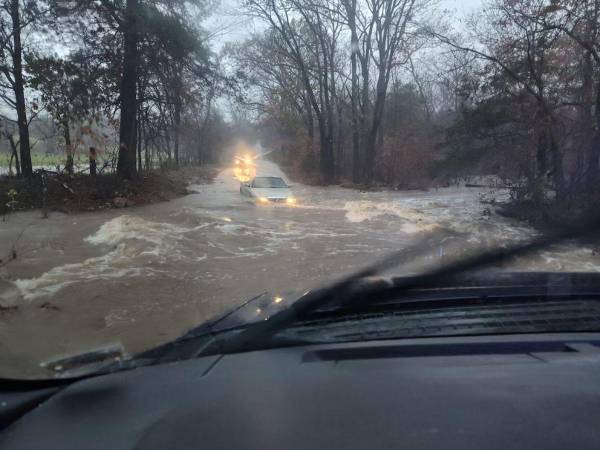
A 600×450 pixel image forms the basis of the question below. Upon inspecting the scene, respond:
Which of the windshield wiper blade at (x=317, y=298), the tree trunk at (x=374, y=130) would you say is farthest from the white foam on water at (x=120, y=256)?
the tree trunk at (x=374, y=130)

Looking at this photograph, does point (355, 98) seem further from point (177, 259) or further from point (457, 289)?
point (457, 289)

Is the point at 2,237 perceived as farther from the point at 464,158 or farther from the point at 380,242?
the point at 464,158

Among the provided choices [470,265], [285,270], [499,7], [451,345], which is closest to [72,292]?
[285,270]

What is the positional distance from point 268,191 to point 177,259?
400 inches

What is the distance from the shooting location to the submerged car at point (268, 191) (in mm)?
18672

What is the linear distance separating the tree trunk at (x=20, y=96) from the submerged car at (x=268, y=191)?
912 cm

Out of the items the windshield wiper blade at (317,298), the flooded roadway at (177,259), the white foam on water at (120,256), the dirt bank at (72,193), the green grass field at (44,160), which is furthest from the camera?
the green grass field at (44,160)

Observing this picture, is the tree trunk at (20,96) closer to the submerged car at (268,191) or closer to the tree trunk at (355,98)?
the submerged car at (268,191)

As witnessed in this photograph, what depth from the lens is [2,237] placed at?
→ 12039 mm

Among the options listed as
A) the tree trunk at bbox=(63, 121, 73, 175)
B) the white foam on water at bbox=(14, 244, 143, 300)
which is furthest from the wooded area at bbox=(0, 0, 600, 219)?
the white foam on water at bbox=(14, 244, 143, 300)

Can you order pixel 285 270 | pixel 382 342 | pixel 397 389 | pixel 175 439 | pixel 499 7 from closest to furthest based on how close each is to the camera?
pixel 175 439
pixel 397 389
pixel 382 342
pixel 285 270
pixel 499 7

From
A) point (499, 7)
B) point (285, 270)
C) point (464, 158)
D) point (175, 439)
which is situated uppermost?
point (499, 7)

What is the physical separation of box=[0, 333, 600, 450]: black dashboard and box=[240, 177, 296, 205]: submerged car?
54.0 feet

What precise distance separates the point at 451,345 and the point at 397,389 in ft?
1.66
